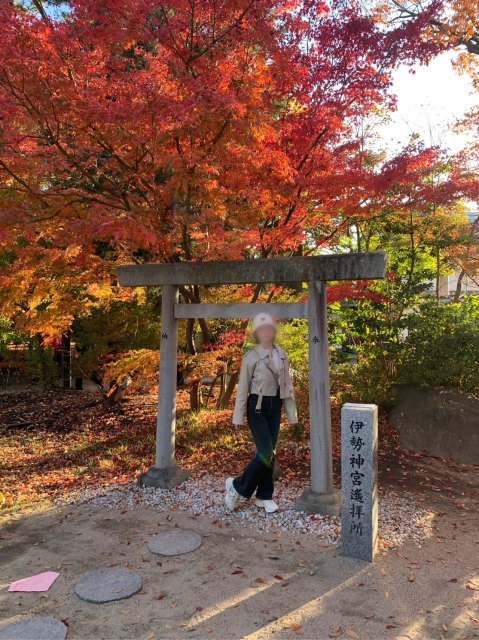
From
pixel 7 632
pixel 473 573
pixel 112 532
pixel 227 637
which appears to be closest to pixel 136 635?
pixel 227 637

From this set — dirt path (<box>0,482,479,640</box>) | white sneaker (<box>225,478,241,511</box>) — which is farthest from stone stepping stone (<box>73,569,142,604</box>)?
white sneaker (<box>225,478,241,511</box>)

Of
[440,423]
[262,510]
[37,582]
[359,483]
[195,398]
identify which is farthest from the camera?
[195,398]

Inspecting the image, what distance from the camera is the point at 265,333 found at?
15.6ft

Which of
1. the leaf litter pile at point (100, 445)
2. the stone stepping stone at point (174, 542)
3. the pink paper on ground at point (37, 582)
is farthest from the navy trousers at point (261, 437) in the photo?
the pink paper on ground at point (37, 582)

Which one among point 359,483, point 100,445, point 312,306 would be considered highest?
point 312,306

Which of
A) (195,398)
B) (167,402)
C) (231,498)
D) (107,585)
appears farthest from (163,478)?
(195,398)

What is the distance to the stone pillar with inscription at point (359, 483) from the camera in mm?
3924

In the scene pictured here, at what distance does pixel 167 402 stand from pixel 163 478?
3.15 ft

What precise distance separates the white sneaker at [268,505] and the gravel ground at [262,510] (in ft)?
0.17

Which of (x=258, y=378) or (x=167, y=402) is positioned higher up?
(x=258, y=378)

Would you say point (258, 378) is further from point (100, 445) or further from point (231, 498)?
point (100, 445)

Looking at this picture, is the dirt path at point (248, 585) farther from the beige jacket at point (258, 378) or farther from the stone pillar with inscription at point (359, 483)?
the beige jacket at point (258, 378)

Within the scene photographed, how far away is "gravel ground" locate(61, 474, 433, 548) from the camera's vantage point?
450 centimetres

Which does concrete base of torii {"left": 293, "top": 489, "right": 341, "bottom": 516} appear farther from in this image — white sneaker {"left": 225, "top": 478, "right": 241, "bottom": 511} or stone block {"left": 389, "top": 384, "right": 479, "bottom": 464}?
stone block {"left": 389, "top": 384, "right": 479, "bottom": 464}
